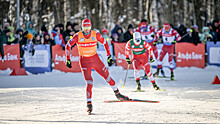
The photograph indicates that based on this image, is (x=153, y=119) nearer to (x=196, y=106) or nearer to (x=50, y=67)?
(x=196, y=106)

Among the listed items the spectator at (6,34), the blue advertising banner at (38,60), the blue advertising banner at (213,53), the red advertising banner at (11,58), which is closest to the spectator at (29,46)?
the blue advertising banner at (38,60)

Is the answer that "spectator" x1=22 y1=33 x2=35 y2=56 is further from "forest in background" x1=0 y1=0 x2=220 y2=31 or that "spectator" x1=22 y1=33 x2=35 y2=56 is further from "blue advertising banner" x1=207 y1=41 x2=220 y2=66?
"forest in background" x1=0 y1=0 x2=220 y2=31

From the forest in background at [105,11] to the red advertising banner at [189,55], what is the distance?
8.98 metres

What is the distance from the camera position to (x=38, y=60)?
17.1m

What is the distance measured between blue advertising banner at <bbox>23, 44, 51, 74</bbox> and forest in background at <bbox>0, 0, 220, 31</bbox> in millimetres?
12934

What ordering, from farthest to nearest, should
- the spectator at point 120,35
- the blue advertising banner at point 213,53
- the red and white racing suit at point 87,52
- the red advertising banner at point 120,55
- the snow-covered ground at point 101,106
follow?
the spectator at point 120,35, the blue advertising banner at point 213,53, the red advertising banner at point 120,55, the red and white racing suit at point 87,52, the snow-covered ground at point 101,106

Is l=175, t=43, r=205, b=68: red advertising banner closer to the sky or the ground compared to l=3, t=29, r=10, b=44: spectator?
closer to the ground

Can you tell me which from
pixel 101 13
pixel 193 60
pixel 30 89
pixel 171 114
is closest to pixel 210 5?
pixel 101 13

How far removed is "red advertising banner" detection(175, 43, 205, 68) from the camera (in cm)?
1903

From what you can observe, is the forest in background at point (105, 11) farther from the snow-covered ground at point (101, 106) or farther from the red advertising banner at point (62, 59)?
the snow-covered ground at point (101, 106)

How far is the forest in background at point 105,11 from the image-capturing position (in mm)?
30000

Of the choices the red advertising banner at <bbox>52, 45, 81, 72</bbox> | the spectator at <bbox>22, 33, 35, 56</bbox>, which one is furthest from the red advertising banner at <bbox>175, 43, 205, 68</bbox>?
the spectator at <bbox>22, 33, 35, 56</bbox>

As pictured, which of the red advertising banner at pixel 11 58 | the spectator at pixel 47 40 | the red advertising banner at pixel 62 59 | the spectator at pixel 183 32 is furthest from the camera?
the spectator at pixel 183 32

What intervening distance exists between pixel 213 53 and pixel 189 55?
4.05 ft
